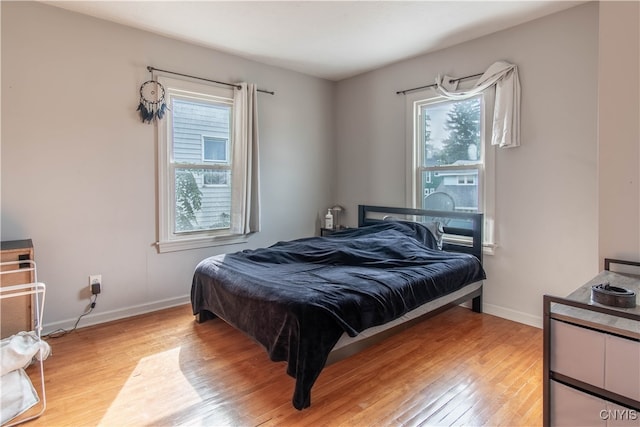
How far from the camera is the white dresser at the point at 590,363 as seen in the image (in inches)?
43.5

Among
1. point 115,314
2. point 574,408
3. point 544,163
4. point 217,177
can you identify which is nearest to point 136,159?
point 217,177

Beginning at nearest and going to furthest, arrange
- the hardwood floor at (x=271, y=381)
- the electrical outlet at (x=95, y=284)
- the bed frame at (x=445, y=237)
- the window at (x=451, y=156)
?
1. the hardwood floor at (x=271, y=381)
2. the bed frame at (x=445, y=237)
3. the electrical outlet at (x=95, y=284)
4. the window at (x=451, y=156)

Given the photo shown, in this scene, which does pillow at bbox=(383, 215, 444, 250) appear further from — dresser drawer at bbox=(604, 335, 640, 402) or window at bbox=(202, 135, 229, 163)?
dresser drawer at bbox=(604, 335, 640, 402)

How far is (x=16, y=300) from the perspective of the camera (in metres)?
2.31

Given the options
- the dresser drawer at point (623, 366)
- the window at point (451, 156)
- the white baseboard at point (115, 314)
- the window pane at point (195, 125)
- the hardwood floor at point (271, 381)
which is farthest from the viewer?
the window pane at point (195, 125)

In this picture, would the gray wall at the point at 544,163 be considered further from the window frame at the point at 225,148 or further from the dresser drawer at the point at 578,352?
the window frame at the point at 225,148

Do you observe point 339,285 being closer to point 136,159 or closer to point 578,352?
point 578,352

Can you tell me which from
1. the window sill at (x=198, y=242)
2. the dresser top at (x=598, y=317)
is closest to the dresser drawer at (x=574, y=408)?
the dresser top at (x=598, y=317)

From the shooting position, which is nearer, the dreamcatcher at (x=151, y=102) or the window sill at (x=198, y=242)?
the dreamcatcher at (x=151, y=102)

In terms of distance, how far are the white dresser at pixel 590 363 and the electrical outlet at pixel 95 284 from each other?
123 inches

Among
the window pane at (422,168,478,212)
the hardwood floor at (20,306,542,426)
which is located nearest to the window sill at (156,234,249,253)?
the hardwood floor at (20,306,542,426)

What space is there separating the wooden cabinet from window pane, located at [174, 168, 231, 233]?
1187 mm

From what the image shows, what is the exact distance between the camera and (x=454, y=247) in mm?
3348

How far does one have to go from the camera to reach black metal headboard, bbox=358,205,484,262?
10.3 feet
